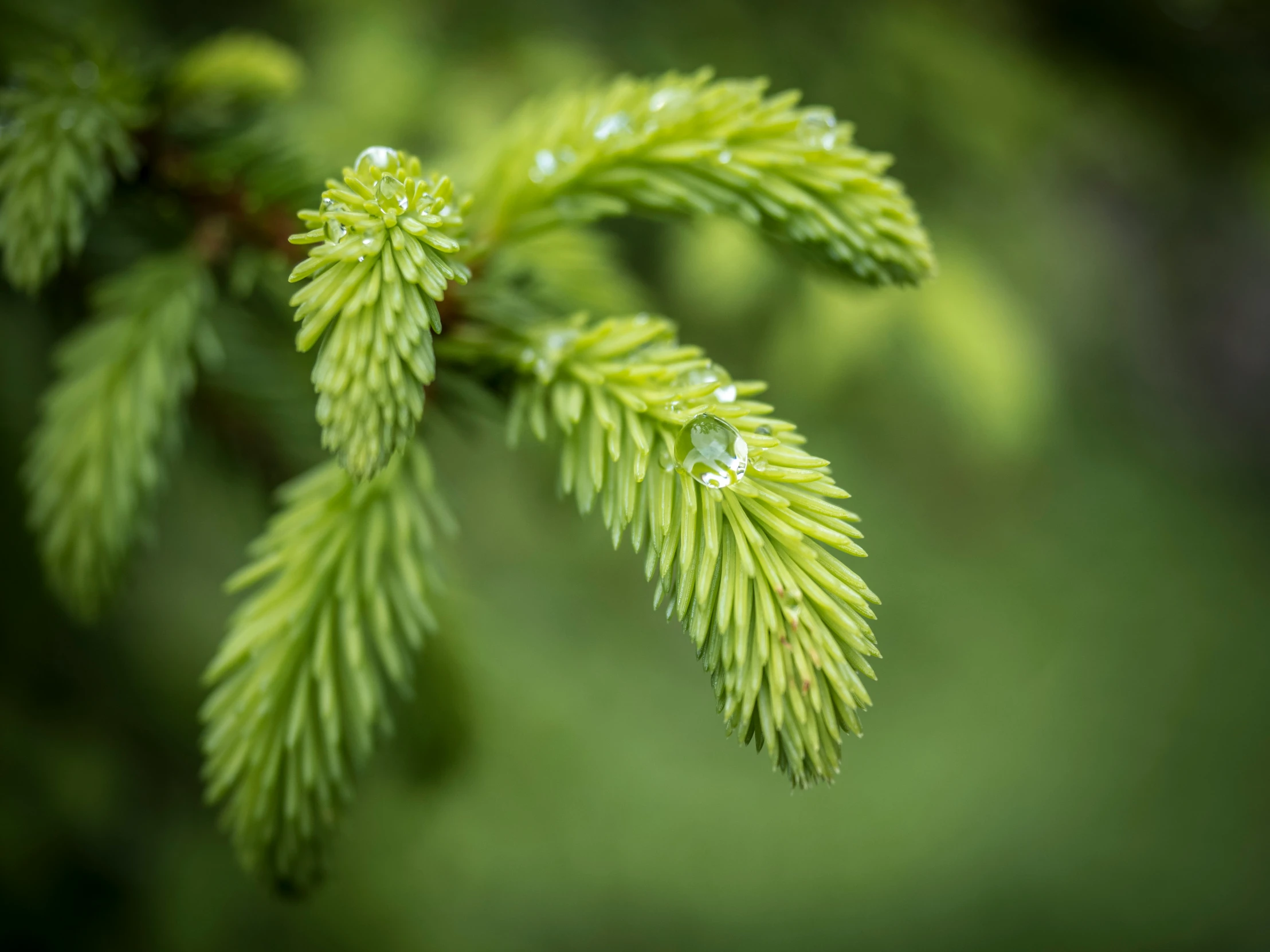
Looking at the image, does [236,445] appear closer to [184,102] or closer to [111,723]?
[184,102]

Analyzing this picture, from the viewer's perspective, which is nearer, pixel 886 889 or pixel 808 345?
pixel 808 345

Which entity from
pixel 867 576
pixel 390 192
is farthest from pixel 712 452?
pixel 867 576

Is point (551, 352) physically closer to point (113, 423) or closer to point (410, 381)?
point (410, 381)

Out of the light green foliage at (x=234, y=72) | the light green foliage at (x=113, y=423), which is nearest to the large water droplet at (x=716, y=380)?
the light green foliage at (x=113, y=423)

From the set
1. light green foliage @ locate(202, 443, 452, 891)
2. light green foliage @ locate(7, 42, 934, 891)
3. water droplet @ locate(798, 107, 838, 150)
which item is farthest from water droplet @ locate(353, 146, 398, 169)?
water droplet @ locate(798, 107, 838, 150)

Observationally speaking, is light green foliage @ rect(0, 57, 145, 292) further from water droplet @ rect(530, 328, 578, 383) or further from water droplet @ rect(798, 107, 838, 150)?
water droplet @ rect(798, 107, 838, 150)

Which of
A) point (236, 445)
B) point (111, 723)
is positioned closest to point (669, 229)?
point (236, 445)
